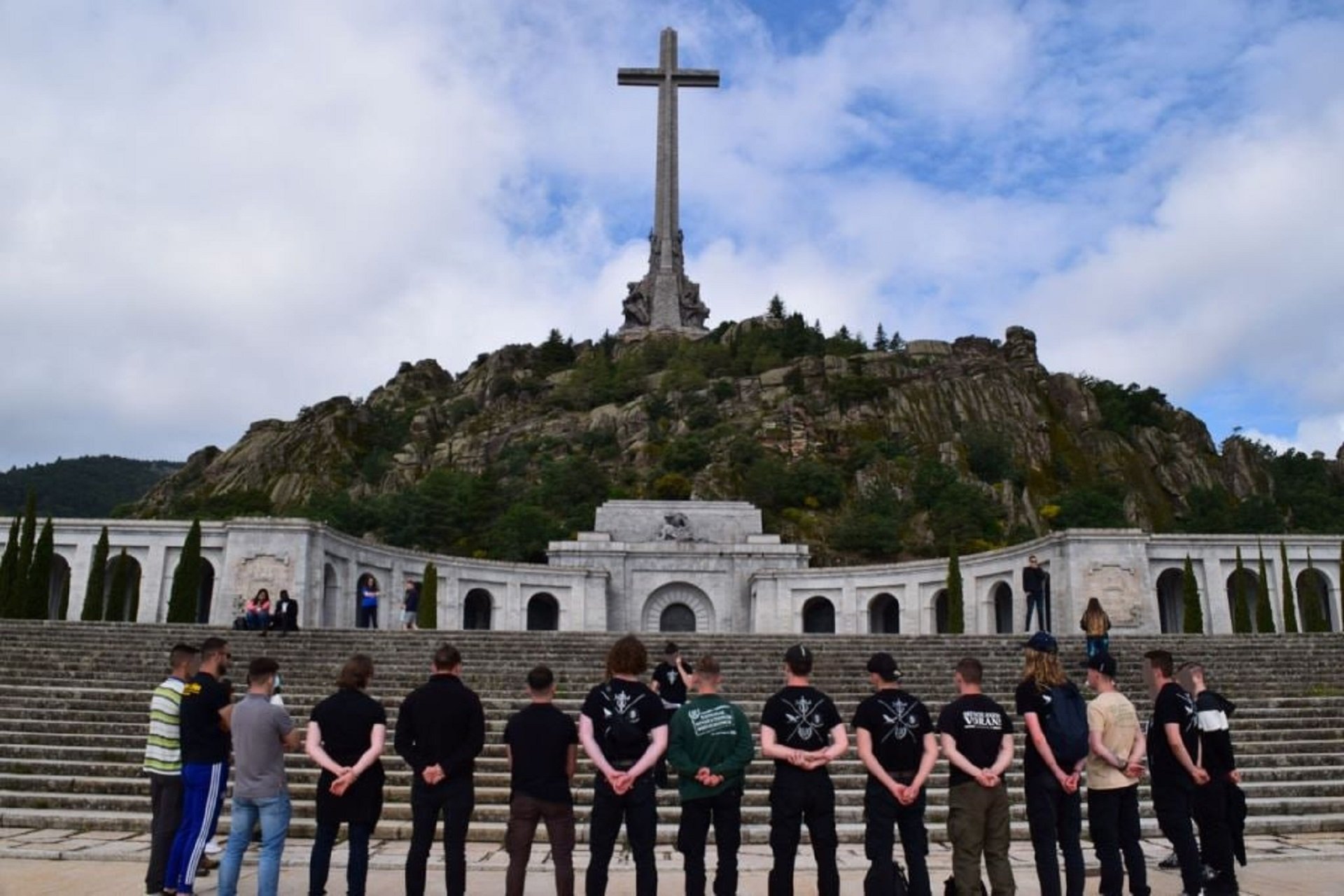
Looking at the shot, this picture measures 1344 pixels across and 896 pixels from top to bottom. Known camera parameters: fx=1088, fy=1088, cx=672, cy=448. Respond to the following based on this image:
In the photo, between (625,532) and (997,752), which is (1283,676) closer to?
(997,752)

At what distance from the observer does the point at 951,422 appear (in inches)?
2832

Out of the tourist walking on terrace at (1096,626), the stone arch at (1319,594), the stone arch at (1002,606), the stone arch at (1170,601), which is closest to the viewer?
the tourist walking on terrace at (1096,626)

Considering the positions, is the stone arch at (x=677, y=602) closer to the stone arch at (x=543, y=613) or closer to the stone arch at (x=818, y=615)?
the stone arch at (x=543, y=613)

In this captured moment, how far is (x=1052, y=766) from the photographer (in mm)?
7238

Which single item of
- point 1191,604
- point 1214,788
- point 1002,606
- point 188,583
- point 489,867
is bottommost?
point 489,867

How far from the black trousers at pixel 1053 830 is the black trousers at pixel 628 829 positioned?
2.55m

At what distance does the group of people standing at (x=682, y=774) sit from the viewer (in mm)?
6621

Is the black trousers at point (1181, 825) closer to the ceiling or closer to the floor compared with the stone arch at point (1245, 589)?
closer to the floor

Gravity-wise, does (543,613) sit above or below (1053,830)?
above

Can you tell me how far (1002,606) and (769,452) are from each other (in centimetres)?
3118

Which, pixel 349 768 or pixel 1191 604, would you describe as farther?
pixel 1191 604

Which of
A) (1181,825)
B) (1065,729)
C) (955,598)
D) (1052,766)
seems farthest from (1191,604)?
(1052,766)

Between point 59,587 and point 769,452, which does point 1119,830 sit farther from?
point 769,452

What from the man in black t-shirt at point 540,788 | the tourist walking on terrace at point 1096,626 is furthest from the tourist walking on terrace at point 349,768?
the tourist walking on terrace at point 1096,626
